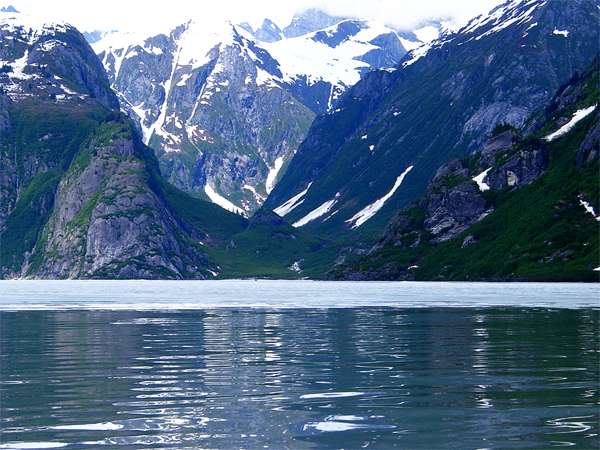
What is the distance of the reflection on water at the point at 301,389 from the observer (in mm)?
21688

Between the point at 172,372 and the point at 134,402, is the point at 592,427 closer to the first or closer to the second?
the point at 134,402

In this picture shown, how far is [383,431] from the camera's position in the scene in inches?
873

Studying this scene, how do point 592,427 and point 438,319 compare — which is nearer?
point 592,427

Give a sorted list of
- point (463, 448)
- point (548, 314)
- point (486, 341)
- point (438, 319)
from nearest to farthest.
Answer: point (463, 448) → point (486, 341) → point (438, 319) → point (548, 314)

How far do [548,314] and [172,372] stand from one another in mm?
54368

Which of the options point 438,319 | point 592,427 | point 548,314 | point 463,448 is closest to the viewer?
point 463,448

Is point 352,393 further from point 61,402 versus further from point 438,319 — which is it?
point 438,319

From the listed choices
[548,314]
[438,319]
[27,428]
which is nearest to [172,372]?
[27,428]

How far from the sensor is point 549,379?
3158cm

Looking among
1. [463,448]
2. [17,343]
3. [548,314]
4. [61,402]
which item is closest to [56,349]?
[17,343]

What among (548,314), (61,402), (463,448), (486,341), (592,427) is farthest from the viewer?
(548,314)

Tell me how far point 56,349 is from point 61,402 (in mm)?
19651

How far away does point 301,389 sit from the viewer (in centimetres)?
3003

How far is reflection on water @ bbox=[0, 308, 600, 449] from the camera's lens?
2169 cm
